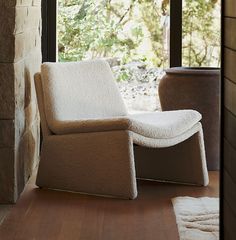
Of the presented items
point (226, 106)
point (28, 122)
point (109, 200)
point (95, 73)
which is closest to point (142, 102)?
point (95, 73)

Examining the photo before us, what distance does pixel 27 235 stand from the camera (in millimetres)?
3443

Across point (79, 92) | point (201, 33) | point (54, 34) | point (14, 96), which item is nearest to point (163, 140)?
point (79, 92)

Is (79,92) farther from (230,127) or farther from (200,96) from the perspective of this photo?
(230,127)

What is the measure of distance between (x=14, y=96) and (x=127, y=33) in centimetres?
190

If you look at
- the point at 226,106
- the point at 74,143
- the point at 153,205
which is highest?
the point at 226,106

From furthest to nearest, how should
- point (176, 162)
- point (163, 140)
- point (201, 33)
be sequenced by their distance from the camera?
point (201, 33)
point (176, 162)
point (163, 140)

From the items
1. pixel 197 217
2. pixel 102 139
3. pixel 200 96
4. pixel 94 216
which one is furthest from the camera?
pixel 200 96

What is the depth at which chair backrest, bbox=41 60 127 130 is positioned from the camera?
458cm

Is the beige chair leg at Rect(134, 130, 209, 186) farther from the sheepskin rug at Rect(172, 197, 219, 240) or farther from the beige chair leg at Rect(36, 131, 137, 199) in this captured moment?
the beige chair leg at Rect(36, 131, 137, 199)

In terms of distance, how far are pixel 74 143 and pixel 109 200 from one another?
0.42 m

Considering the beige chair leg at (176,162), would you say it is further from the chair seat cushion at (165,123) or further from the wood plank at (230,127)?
the wood plank at (230,127)

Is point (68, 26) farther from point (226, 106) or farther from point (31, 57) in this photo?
point (226, 106)

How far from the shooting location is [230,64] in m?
2.67

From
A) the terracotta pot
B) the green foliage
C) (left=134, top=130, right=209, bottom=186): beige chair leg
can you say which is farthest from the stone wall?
the green foliage
